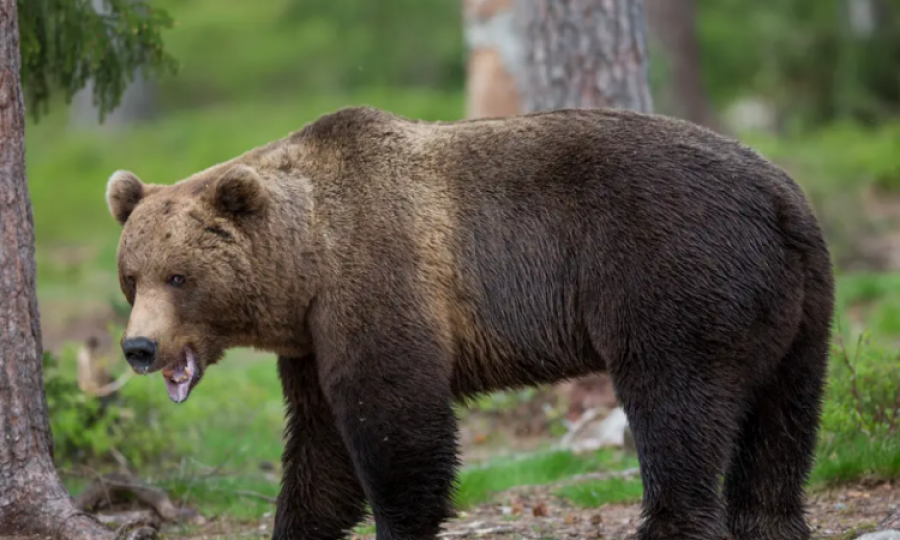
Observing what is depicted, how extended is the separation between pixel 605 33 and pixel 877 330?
472 cm

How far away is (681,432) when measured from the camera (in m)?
5.35

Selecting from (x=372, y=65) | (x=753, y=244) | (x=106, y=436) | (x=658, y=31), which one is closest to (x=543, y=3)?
(x=753, y=244)

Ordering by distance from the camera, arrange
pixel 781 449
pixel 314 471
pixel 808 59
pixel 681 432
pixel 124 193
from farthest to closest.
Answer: pixel 808 59 < pixel 314 471 < pixel 124 193 < pixel 781 449 < pixel 681 432

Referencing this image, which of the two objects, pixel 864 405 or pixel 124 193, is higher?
pixel 124 193

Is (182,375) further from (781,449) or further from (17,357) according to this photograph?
(781,449)

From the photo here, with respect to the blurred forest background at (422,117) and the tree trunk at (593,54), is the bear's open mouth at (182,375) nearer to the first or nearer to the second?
the blurred forest background at (422,117)

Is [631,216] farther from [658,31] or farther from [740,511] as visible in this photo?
[658,31]

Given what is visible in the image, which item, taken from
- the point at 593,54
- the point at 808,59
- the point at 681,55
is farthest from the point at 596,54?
the point at 808,59

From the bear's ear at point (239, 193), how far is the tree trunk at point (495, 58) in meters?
7.42

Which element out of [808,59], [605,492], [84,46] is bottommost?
[605,492]

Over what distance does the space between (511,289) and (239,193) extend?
1382 mm

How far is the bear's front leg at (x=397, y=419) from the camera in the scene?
5.46 m

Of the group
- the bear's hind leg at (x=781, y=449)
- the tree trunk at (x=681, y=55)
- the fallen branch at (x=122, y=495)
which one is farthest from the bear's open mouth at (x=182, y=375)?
the tree trunk at (x=681, y=55)

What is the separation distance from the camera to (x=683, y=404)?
17.5 ft
